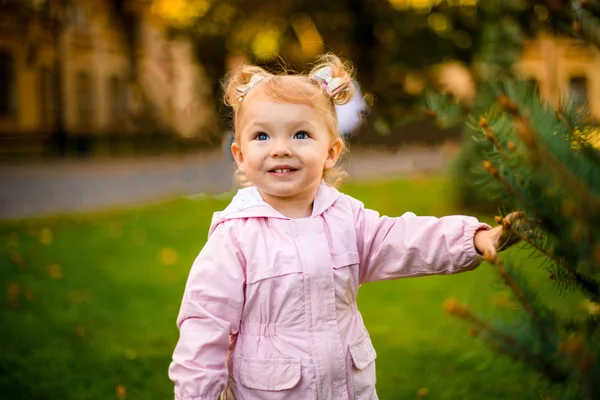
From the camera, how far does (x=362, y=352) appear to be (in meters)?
2.34

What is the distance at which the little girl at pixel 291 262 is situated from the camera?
7.25 ft

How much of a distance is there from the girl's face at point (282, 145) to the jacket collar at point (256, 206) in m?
0.05

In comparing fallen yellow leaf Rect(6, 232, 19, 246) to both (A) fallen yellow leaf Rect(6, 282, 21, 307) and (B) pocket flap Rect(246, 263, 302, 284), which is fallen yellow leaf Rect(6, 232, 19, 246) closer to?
(A) fallen yellow leaf Rect(6, 282, 21, 307)

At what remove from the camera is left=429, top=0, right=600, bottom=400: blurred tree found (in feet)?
3.72

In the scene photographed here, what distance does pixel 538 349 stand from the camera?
1.24 meters

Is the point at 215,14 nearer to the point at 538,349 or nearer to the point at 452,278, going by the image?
the point at 452,278

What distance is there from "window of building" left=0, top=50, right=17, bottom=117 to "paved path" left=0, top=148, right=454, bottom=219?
7296 millimetres

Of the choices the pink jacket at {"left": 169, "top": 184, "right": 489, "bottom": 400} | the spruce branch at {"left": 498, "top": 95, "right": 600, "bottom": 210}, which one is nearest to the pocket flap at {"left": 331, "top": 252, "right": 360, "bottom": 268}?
the pink jacket at {"left": 169, "top": 184, "right": 489, "bottom": 400}

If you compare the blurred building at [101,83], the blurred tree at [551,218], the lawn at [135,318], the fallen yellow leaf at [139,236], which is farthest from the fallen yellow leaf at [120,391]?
the blurred building at [101,83]

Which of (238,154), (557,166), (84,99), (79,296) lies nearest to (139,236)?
(79,296)

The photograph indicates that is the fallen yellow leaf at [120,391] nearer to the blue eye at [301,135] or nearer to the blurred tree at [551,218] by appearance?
the blue eye at [301,135]

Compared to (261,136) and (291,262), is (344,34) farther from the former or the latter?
(291,262)

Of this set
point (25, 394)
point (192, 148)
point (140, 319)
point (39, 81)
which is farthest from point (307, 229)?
point (39, 81)

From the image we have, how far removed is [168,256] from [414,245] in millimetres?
5415
